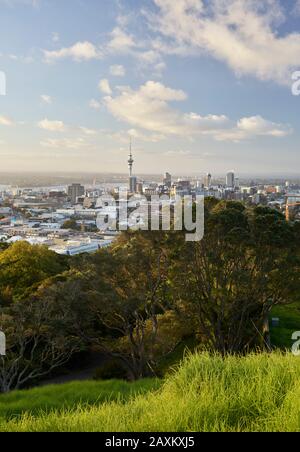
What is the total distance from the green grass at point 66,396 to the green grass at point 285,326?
597cm

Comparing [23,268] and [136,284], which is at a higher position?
[136,284]

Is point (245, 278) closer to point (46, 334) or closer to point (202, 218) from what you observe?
point (202, 218)

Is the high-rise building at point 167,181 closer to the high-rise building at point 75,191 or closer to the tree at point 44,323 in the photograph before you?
the high-rise building at point 75,191

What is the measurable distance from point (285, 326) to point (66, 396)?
946 cm

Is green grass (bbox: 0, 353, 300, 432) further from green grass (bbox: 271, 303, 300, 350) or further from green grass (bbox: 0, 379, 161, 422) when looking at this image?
green grass (bbox: 271, 303, 300, 350)

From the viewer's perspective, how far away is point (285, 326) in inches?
563

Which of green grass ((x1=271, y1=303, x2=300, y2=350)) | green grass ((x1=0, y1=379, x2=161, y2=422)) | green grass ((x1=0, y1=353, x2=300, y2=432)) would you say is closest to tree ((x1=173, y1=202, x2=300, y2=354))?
green grass ((x1=271, y1=303, x2=300, y2=350))

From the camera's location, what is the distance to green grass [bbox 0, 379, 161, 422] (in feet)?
20.6

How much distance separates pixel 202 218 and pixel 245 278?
6.62ft

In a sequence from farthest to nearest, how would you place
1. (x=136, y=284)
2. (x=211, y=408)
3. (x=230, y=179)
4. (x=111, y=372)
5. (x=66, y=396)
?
1. (x=230, y=179)
2. (x=111, y=372)
3. (x=136, y=284)
4. (x=66, y=396)
5. (x=211, y=408)

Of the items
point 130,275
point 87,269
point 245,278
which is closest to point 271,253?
point 245,278

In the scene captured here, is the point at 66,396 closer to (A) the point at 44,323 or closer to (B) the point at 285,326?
(A) the point at 44,323

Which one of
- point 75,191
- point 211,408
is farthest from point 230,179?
point 211,408

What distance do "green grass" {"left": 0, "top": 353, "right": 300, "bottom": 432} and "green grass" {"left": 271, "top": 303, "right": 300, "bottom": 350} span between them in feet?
25.9
